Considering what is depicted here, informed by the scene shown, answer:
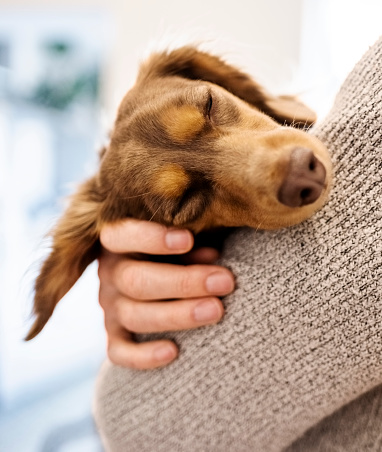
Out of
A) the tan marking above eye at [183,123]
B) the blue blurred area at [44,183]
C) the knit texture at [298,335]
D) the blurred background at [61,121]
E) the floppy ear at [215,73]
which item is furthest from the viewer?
the blue blurred area at [44,183]

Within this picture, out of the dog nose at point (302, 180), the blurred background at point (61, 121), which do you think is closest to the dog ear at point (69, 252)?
the dog nose at point (302, 180)

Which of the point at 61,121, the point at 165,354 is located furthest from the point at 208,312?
the point at 61,121

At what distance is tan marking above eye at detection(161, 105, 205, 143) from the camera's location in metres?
1.33

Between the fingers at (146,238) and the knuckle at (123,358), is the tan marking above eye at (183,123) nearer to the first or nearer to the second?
the fingers at (146,238)

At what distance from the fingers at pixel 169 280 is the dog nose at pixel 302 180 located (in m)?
0.23

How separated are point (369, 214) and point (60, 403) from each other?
164 inches

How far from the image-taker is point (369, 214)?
2.91 feet

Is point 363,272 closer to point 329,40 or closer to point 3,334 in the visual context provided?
point 329,40

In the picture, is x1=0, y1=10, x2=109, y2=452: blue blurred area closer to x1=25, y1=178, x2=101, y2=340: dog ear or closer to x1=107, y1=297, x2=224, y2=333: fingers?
x1=25, y1=178, x2=101, y2=340: dog ear

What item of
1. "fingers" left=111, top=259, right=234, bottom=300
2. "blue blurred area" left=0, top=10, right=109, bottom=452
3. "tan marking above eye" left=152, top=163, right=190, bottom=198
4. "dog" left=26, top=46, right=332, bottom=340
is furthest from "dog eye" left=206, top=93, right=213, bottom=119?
"blue blurred area" left=0, top=10, right=109, bottom=452

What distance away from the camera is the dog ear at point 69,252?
132 centimetres

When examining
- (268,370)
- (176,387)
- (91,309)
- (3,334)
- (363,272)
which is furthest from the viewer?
(91,309)

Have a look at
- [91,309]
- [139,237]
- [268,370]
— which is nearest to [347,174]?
[268,370]

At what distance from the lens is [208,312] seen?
1.08 m
